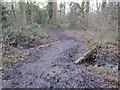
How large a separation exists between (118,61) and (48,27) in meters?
13.8

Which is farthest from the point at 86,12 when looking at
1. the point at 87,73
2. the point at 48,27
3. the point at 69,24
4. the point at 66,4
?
the point at 87,73

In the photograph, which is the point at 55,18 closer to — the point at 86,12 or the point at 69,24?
the point at 69,24

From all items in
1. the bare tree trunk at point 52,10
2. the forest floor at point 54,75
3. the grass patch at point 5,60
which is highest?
the bare tree trunk at point 52,10

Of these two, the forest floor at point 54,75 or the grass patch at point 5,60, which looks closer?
the forest floor at point 54,75

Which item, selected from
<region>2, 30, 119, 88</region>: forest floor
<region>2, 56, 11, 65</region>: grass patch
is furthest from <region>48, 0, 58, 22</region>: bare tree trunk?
<region>2, 30, 119, 88</region>: forest floor

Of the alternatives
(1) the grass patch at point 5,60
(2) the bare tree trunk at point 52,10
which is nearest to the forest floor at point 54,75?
(1) the grass patch at point 5,60

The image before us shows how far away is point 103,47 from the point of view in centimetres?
1278

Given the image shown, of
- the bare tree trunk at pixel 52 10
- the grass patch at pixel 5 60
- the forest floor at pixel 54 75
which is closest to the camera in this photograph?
the forest floor at pixel 54 75

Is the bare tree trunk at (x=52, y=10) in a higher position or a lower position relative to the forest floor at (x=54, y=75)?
higher

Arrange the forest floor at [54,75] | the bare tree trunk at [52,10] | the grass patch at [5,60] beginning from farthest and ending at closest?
the bare tree trunk at [52,10], the grass patch at [5,60], the forest floor at [54,75]

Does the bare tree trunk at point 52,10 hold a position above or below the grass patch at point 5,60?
above

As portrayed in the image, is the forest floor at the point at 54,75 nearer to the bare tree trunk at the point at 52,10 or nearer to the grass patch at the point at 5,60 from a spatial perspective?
the grass patch at the point at 5,60

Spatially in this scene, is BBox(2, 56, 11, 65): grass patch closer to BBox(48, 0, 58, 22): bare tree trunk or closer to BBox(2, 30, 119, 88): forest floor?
BBox(2, 30, 119, 88): forest floor

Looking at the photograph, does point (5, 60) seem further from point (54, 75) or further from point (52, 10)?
point (52, 10)
